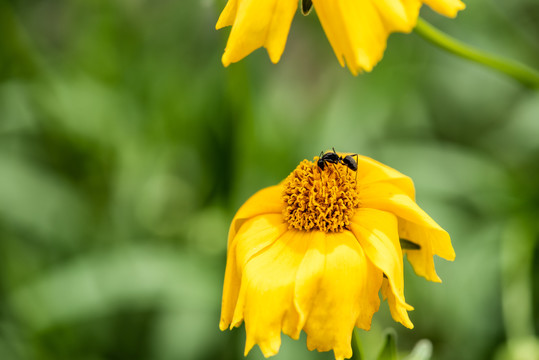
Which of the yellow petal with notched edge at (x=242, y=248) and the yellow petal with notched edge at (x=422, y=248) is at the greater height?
the yellow petal with notched edge at (x=242, y=248)

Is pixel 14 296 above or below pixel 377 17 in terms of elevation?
below

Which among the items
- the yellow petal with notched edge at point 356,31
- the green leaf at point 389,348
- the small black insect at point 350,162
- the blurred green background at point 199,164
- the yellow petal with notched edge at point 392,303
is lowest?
the blurred green background at point 199,164

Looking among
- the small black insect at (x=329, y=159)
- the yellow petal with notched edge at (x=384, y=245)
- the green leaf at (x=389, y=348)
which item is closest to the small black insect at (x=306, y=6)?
the small black insect at (x=329, y=159)

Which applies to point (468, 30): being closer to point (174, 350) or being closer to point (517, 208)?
point (517, 208)

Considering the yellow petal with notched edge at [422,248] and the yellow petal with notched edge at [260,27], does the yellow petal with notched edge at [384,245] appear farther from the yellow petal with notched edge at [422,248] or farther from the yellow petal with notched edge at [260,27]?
the yellow petal with notched edge at [260,27]

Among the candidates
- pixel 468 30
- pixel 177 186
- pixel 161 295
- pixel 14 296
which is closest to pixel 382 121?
pixel 468 30

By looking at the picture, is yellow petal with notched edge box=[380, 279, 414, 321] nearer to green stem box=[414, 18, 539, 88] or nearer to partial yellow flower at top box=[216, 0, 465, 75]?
partial yellow flower at top box=[216, 0, 465, 75]
